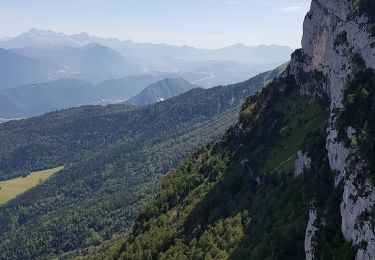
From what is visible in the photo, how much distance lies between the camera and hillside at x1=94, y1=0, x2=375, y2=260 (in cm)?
5331

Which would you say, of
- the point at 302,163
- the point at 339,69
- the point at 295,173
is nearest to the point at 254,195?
the point at 295,173

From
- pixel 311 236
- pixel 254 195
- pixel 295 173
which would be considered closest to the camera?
pixel 311 236

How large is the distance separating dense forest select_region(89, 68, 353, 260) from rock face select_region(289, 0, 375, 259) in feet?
10.3

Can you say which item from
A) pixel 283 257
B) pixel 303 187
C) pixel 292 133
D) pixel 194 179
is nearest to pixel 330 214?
pixel 283 257

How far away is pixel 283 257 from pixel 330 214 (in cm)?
1297

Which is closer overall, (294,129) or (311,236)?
(311,236)

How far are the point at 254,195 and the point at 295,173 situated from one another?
1993 cm

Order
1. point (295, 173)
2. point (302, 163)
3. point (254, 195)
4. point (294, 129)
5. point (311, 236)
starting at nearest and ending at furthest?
point (311, 236), point (302, 163), point (295, 173), point (254, 195), point (294, 129)

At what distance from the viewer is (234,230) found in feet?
342

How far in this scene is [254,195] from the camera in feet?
368

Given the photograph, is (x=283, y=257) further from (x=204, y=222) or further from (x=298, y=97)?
(x=298, y=97)

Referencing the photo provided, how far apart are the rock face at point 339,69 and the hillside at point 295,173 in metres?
0.20

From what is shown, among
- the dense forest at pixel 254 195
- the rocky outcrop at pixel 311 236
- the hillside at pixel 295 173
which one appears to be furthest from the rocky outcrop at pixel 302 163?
the rocky outcrop at pixel 311 236

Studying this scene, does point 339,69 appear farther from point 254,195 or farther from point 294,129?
point 254,195
